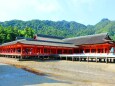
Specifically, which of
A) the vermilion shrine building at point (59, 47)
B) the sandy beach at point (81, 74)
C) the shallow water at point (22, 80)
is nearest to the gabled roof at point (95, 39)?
the vermilion shrine building at point (59, 47)

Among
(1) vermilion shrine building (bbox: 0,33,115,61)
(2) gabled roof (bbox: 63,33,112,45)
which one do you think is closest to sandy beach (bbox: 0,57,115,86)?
(1) vermilion shrine building (bbox: 0,33,115,61)

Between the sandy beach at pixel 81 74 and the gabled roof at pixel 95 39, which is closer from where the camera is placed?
the sandy beach at pixel 81 74

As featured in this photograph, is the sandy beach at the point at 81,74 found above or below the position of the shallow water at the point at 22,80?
below

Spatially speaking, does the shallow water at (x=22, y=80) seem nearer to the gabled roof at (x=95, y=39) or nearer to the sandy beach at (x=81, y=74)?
the sandy beach at (x=81, y=74)

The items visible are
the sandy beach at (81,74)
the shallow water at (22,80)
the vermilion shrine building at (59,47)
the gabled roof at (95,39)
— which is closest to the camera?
the shallow water at (22,80)

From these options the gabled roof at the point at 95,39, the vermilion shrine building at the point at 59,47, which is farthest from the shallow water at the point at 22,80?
the gabled roof at the point at 95,39

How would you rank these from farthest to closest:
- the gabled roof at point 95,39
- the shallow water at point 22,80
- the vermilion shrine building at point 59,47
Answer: the gabled roof at point 95,39 → the vermilion shrine building at point 59,47 → the shallow water at point 22,80

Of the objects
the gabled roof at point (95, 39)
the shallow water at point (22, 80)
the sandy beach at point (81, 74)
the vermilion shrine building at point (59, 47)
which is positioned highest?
the gabled roof at point (95, 39)

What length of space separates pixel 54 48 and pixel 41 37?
63.2ft

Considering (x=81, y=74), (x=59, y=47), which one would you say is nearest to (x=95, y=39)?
(x=59, y=47)

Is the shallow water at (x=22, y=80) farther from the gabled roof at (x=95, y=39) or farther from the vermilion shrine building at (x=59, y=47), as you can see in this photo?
the gabled roof at (x=95, y=39)

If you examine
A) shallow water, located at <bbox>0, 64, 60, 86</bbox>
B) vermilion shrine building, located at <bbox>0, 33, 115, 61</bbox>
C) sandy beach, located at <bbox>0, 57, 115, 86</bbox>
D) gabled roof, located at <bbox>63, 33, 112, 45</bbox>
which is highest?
gabled roof, located at <bbox>63, 33, 112, 45</bbox>

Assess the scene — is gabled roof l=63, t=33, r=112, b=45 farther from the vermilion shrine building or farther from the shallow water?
the shallow water

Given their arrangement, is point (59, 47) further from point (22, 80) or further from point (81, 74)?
point (22, 80)
